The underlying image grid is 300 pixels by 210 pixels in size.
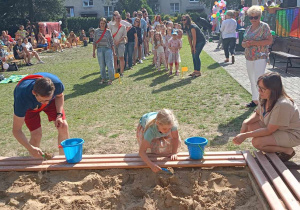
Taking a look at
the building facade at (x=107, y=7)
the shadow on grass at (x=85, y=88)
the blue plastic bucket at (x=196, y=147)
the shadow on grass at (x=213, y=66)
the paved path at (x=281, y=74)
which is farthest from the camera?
the building facade at (x=107, y=7)

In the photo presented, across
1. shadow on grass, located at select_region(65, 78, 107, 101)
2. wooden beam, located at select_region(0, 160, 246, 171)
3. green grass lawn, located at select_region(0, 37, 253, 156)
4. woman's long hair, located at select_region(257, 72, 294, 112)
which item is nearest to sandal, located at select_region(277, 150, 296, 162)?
wooden beam, located at select_region(0, 160, 246, 171)

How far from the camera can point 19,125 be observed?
354 centimetres

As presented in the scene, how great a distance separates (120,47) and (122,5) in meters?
43.9

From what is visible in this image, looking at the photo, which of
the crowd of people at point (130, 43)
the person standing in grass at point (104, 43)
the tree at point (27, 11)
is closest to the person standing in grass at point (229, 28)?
the crowd of people at point (130, 43)

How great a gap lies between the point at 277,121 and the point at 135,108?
3.98 metres

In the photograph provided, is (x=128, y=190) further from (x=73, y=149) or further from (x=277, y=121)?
(x=277, y=121)

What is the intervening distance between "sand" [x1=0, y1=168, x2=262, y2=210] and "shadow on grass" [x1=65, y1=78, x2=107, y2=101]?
16.6ft

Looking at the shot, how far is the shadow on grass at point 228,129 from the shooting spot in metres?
4.82

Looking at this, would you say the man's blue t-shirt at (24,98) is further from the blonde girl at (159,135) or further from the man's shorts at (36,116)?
the blonde girl at (159,135)

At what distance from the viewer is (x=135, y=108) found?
23.0ft

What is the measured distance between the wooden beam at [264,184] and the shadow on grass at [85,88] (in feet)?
19.8

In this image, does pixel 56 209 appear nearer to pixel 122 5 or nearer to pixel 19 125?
pixel 19 125

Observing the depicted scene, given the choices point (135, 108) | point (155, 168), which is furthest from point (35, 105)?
point (135, 108)

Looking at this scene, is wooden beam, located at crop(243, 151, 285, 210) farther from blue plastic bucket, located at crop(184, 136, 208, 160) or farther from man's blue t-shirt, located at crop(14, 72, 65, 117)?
man's blue t-shirt, located at crop(14, 72, 65, 117)
